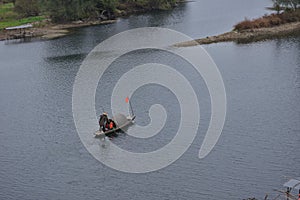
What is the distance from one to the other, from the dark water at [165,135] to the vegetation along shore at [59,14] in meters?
25.9

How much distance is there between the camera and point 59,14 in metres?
98.1

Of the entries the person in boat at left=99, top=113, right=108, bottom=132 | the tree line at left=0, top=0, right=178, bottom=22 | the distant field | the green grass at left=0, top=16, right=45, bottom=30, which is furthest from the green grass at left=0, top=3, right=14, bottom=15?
Answer: the person in boat at left=99, top=113, right=108, bottom=132

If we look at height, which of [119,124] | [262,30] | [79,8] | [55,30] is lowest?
[119,124]

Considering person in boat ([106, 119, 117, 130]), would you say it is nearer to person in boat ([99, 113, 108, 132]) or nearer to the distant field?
person in boat ([99, 113, 108, 132])

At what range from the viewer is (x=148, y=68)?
5809 cm

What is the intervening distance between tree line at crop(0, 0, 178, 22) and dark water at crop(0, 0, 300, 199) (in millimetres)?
30374

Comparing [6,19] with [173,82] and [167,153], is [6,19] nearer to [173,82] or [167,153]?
[173,82]

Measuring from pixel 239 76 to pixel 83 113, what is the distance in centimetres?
1836

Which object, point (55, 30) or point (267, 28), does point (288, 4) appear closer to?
point (267, 28)

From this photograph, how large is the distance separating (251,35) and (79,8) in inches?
1547

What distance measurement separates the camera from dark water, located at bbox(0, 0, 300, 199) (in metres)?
30.8

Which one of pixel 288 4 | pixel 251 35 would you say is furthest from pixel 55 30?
pixel 288 4

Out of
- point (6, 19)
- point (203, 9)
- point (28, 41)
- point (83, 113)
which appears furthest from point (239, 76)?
point (6, 19)

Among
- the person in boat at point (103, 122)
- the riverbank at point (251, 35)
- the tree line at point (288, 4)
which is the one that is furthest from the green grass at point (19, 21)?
the person in boat at point (103, 122)
